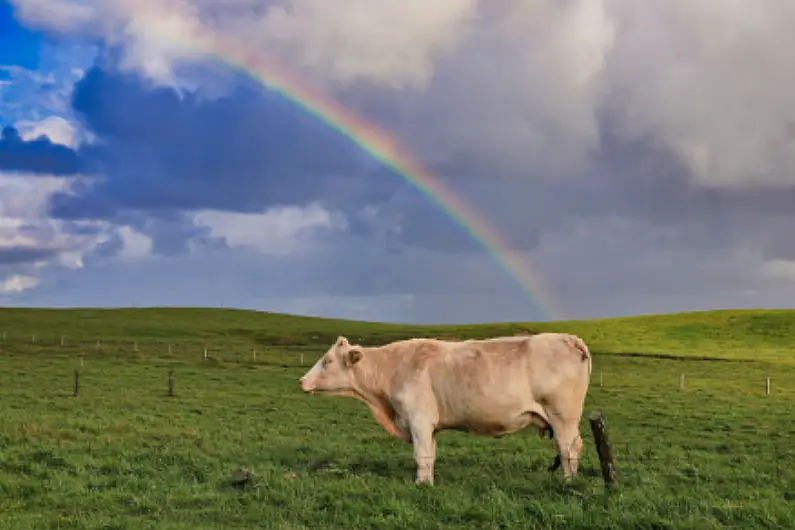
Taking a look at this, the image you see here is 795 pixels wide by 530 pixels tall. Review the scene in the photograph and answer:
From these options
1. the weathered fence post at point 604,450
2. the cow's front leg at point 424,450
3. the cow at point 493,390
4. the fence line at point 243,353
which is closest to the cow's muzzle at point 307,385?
the cow at point 493,390

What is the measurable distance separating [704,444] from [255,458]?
1344 centimetres

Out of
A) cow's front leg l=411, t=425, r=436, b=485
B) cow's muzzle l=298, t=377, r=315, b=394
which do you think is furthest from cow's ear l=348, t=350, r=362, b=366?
cow's front leg l=411, t=425, r=436, b=485

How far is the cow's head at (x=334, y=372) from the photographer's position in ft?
45.4

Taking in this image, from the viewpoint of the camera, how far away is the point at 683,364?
2506 inches

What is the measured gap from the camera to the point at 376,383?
1372cm

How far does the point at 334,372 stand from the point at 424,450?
2217 mm

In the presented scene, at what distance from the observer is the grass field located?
10.4 m

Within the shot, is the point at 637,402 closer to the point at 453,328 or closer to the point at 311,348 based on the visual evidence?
the point at 311,348

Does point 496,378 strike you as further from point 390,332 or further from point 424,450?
point 390,332

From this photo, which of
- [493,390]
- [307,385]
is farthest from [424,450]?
[307,385]

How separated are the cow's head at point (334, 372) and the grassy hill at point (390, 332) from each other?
6309 cm

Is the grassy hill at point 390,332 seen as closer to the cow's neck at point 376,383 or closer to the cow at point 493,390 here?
the cow at point 493,390

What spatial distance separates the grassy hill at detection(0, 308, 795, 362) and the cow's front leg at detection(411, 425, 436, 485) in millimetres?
63889

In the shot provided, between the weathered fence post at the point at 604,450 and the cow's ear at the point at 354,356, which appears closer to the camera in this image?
the weathered fence post at the point at 604,450
